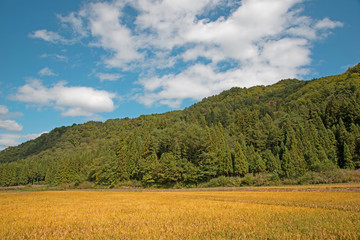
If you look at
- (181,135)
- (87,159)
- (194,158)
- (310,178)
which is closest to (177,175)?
(194,158)

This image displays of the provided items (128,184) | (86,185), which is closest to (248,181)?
(128,184)

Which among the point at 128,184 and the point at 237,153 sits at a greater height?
the point at 237,153

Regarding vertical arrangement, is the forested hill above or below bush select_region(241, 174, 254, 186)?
above

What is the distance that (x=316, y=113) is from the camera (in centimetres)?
10250

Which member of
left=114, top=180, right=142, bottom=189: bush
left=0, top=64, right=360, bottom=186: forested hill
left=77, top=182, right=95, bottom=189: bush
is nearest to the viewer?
left=0, top=64, right=360, bottom=186: forested hill

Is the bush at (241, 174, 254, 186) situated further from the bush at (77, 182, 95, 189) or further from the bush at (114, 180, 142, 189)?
the bush at (77, 182, 95, 189)

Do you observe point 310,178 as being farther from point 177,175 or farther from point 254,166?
point 177,175

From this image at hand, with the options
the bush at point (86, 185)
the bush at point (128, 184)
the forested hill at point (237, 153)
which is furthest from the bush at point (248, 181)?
the bush at point (86, 185)

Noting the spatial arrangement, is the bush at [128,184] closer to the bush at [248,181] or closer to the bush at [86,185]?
the bush at [86,185]

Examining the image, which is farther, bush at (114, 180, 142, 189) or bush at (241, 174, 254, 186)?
bush at (114, 180, 142, 189)

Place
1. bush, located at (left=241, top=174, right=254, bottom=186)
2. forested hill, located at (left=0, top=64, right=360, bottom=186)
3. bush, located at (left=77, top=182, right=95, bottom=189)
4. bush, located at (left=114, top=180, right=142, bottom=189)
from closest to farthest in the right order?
bush, located at (left=241, top=174, right=254, bottom=186) → forested hill, located at (left=0, top=64, right=360, bottom=186) → bush, located at (left=114, top=180, right=142, bottom=189) → bush, located at (left=77, top=182, right=95, bottom=189)

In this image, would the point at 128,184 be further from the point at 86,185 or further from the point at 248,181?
the point at 248,181

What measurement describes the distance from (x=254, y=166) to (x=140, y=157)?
4469 centimetres

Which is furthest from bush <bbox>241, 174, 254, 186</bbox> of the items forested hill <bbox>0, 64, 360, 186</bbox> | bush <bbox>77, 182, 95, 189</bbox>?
bush <bbox>77, 182, 95, 189</bbox>
